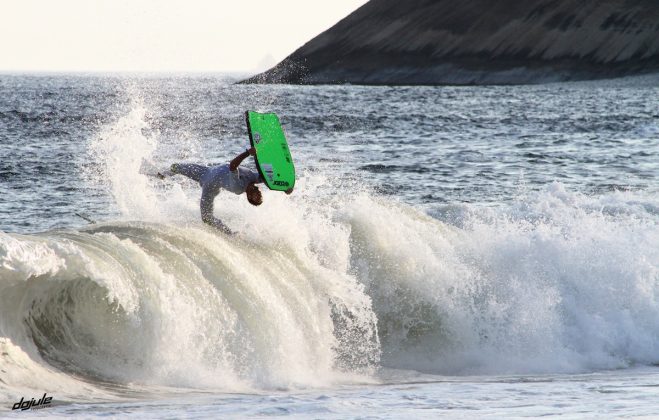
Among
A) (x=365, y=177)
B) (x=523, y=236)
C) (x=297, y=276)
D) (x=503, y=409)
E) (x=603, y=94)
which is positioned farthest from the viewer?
(x=603, y=94)

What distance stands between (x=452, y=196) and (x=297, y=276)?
1207 centimetres

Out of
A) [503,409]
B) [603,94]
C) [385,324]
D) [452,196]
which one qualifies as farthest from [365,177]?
[603,94]

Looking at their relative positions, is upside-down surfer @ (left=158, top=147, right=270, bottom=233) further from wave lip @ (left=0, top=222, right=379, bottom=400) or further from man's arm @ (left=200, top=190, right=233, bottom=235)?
wave lip @ (left=0, top=222, right=379, bottom=400)

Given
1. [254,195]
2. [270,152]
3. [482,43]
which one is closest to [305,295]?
[254,195]

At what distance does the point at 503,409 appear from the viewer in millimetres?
8836

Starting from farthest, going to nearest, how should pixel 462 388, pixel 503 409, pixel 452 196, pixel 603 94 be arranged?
pixel 603 94
pixel 452 196
pixel 462 388
pixel 503 409

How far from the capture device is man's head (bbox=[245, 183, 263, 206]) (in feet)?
39.7

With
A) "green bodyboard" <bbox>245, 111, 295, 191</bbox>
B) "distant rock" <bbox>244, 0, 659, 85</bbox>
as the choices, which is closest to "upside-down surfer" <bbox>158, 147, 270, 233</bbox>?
"green bodyboard" <bbox>245, 111, 295, 191</bbox>

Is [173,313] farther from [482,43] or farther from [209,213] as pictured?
[482,43]

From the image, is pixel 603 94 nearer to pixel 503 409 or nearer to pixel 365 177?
pixel 365 177

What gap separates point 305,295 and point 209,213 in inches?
66.7

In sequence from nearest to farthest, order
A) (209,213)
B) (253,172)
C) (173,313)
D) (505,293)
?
(173,313)
(253,172)
(209,213)
(505,293)

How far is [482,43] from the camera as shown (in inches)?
4156

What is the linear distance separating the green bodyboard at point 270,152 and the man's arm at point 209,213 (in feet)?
2.36
